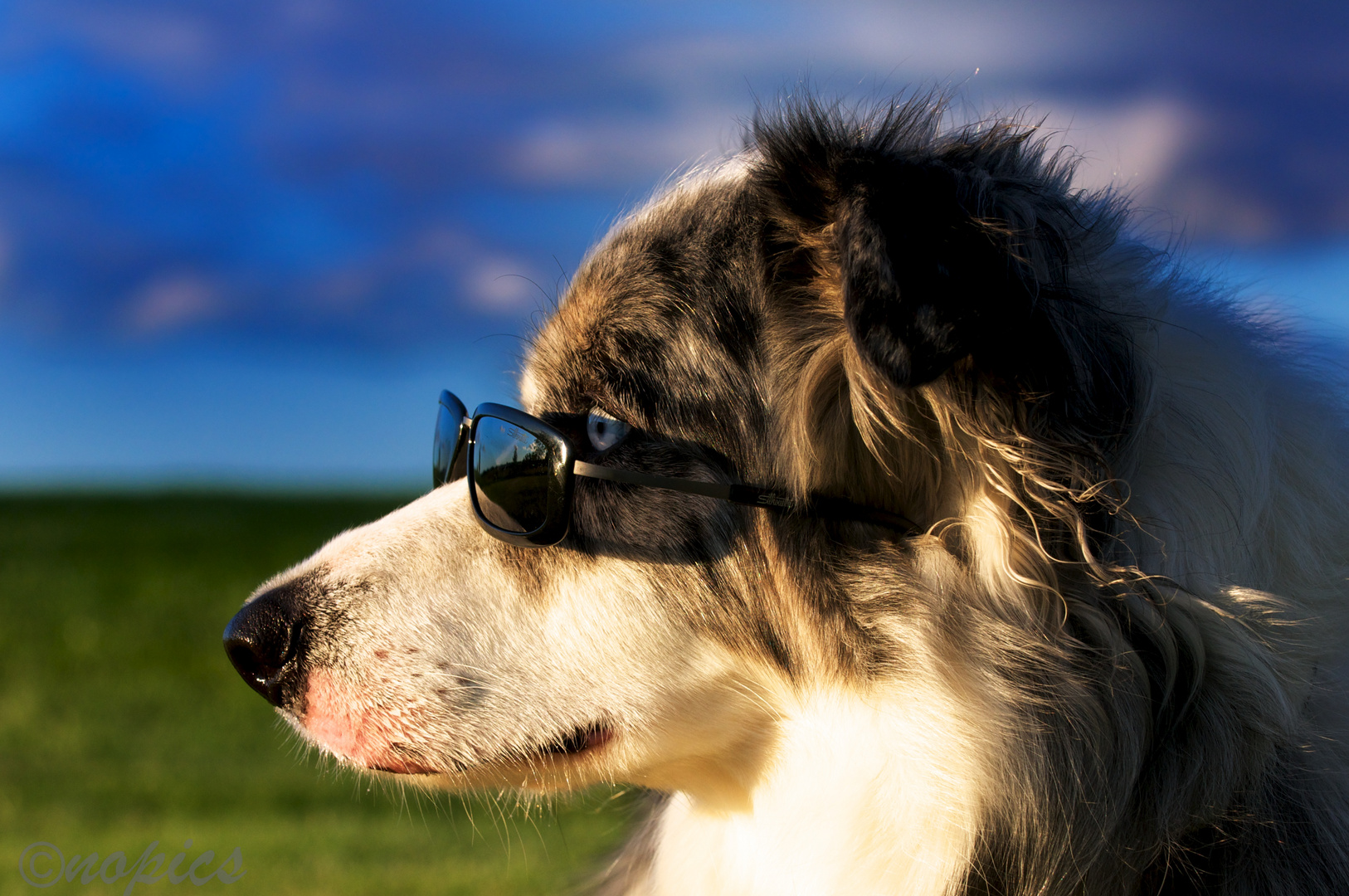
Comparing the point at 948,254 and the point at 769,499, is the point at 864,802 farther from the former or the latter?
the point at 948,254

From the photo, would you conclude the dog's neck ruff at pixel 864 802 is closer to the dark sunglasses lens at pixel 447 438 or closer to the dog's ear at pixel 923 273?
the dog's ear at pixel 923 273

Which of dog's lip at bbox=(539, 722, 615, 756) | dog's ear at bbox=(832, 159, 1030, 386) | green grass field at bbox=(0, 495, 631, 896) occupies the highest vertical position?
dog's ear at bbox=(832, 159, 1030, 386)

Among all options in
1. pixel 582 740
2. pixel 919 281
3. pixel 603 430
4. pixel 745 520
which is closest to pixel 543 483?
pixel 603 430

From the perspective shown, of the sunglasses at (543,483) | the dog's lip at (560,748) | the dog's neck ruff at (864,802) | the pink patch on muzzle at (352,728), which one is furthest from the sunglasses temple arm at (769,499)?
the pink patch on muzzle at (352,728)

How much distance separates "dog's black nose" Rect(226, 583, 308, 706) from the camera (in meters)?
2.21

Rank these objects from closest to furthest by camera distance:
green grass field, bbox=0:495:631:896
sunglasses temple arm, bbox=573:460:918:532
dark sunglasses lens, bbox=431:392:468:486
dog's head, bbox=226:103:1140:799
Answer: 1. dog's head, bbox=226:103:1140:799
2. sunglasses temple arm, bbox=573:460:918:532
3. dark sunglasses lens, bbox=431:392:468:486
4. green grass field, bbox=0:495:631:896

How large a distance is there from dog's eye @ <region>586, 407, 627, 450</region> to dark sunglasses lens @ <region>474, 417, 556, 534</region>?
0.10 meters

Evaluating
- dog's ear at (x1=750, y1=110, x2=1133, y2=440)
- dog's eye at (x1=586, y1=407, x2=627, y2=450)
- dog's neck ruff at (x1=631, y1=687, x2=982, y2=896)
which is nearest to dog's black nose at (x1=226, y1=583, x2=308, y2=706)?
dog's eye at (x1=586, y1=407, x2=627, y2=450)

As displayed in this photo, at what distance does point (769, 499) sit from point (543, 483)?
1.54 feet

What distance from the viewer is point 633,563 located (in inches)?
82.6

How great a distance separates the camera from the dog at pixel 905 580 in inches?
75.7

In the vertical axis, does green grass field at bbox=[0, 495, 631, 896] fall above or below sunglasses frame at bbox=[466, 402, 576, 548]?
below

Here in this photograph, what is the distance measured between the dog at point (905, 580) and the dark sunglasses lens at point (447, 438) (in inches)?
13.2

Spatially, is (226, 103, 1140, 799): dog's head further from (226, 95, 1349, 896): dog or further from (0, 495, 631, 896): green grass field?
(0, 495, 631, 896): green grass field
